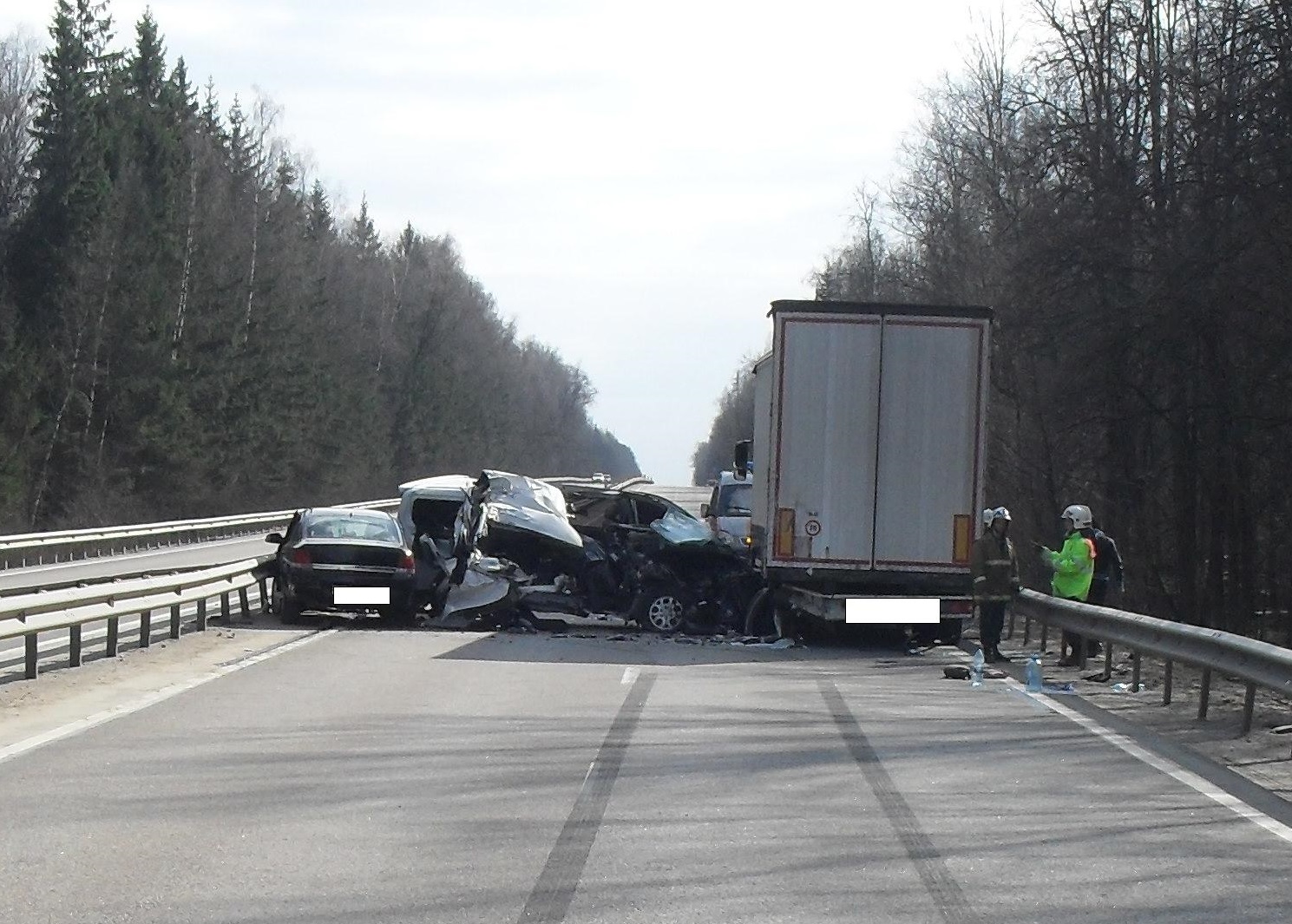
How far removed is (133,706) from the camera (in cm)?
1194

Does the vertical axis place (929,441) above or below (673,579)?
above

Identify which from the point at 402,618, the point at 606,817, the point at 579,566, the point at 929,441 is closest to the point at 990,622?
the point at 929,441

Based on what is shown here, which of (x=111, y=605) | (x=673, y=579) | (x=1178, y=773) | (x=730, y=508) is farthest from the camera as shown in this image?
(x=730, y=508)

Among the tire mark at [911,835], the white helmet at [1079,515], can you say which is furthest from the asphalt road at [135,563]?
the tire mark at [911,835]

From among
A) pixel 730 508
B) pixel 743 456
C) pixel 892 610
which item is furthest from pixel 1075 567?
pixel 730 508

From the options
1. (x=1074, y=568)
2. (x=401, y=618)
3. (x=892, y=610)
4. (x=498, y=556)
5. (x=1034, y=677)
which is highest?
(x=1074, y=568)

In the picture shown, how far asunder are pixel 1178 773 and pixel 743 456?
12176mm

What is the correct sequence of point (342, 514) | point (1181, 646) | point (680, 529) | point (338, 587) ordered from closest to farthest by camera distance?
point (1181, 646)
point (338, 587)
point (680, 529)
point (342, 514)

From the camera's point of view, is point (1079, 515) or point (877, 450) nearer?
point (1079, 515)

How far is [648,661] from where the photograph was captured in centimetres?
1684

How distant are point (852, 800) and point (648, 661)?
8347 mm

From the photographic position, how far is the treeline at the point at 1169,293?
736 inches

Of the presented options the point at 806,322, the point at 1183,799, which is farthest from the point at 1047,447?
the point at 1183,799

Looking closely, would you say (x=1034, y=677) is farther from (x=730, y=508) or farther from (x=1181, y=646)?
(x=730, y=508)
